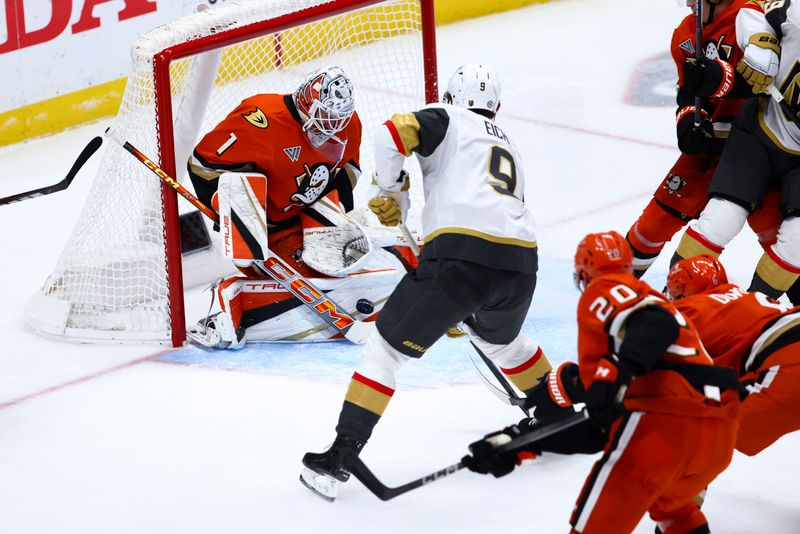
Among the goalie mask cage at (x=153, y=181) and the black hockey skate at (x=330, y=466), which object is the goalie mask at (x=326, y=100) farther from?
the black hockey skate at (x=330, y=466)

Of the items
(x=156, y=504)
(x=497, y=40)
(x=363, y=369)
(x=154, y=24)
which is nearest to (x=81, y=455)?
(x=156, y=504)

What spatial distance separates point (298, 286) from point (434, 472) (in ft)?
4.15

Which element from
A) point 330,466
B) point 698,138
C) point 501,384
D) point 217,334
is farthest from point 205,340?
point 698,138

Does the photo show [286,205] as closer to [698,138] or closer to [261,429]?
[261,429]

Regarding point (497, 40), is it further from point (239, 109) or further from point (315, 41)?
point (239, 109)

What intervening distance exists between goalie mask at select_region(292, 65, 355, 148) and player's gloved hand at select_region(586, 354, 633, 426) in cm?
178

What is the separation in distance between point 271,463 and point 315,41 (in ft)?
8.21

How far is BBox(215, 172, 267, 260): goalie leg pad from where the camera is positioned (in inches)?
157

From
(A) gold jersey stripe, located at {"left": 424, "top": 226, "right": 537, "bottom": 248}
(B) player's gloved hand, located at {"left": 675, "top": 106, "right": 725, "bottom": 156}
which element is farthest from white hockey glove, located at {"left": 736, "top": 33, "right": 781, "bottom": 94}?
(A) gold jersey stripe, located at {"left": 424, "top": 226, "right": 537, "bottom": 248}

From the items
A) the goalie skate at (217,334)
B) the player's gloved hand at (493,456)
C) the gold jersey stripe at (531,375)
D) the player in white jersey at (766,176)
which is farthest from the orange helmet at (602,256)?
the goalie skate at (217,334)

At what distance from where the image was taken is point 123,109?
14.0 ft

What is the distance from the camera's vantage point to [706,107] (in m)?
4.19

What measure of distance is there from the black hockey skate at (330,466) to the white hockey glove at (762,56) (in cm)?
169

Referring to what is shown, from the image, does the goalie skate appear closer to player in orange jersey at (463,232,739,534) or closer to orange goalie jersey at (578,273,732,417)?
player in orange jersey at (463,232,739,534)
